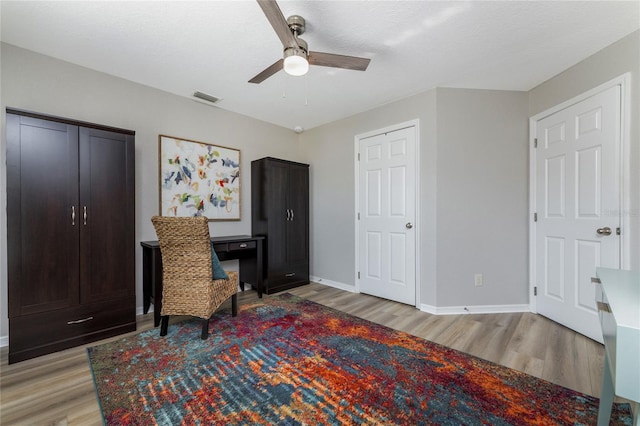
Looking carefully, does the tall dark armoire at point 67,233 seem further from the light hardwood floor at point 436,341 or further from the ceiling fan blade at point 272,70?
the ceiling fan blade at point 272,70

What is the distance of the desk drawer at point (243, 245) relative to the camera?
297 cm

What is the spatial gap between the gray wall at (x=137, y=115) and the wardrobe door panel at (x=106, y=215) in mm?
465

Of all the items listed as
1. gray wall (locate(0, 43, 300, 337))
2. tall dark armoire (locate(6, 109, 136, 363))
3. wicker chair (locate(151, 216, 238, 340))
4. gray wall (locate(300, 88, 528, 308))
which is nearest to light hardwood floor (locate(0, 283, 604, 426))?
tall dark armoire (locate(6, 109, 136, 363))

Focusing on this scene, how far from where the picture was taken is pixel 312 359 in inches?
74.3

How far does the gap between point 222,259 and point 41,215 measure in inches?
65.9

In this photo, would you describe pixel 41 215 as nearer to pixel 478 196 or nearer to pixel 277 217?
pixel 277 217

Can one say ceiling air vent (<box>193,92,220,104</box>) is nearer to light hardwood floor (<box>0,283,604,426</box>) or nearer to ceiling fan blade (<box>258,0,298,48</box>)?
ceiling fan blade (<box>258,0,298,48</box>)

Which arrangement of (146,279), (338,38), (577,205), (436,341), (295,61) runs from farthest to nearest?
(146,279)
(577,205)
(436,341)
(338,38)
(295,61)

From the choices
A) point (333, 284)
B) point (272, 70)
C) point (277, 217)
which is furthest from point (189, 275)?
point (333, 284)

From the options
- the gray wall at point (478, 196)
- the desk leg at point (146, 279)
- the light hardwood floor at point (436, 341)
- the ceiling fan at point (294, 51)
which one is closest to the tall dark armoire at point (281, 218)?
the light hardwood floor at point (436, 341)

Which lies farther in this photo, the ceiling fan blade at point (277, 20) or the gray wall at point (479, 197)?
the gray wall at point (479, 197)

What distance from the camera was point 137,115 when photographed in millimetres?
2750

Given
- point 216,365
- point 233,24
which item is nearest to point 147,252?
point 216,365

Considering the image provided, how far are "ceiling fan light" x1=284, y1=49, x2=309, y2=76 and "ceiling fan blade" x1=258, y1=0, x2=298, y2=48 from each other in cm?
5
